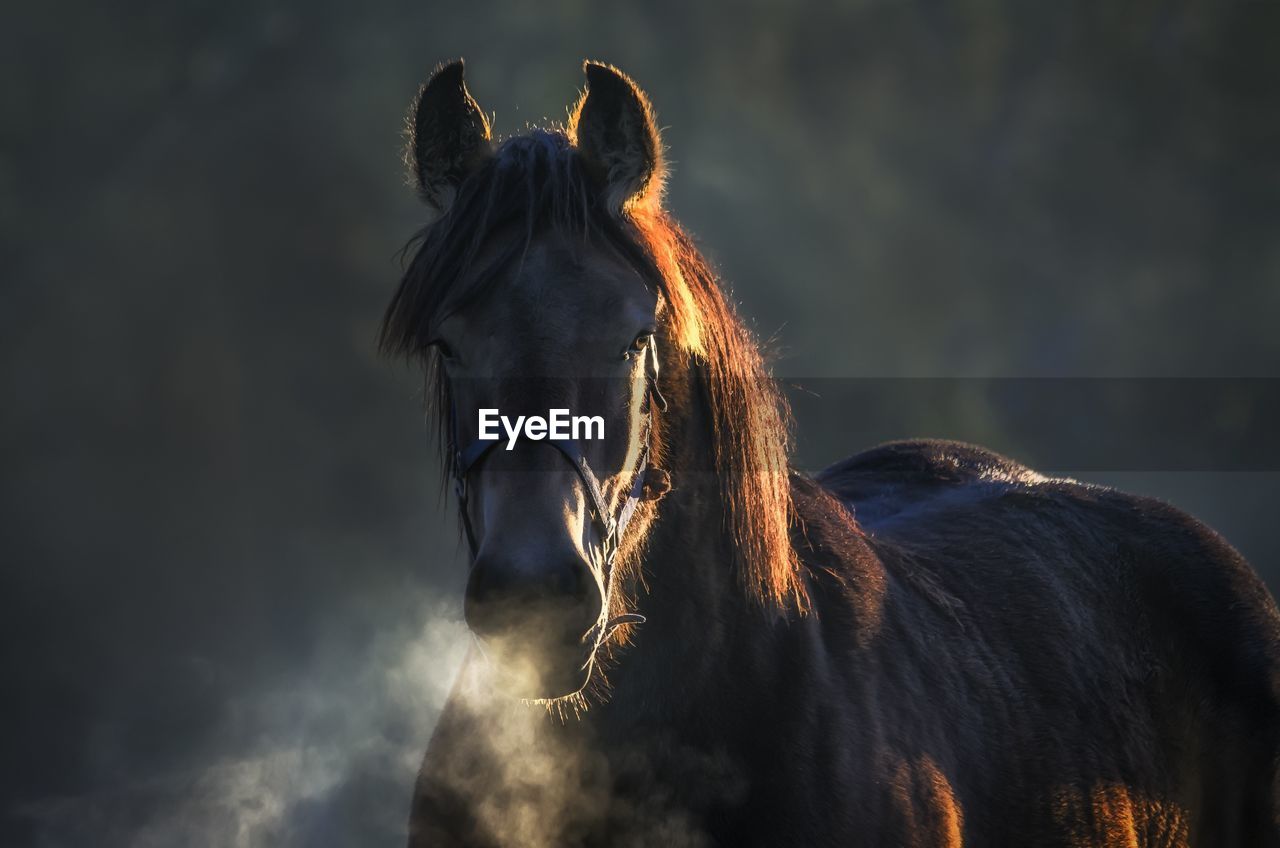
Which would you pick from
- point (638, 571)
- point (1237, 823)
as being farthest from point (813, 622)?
point (1237, 823)

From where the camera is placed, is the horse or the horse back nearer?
the horse

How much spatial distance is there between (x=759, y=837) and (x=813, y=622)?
0.63m

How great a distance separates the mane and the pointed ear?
6 centimetres

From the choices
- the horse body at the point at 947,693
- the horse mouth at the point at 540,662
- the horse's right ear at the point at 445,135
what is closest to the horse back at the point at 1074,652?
the horse body at the point at 947,693

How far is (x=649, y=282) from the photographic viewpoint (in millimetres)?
2879

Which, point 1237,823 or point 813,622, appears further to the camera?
point 1237,823

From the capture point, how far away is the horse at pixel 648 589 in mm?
2568

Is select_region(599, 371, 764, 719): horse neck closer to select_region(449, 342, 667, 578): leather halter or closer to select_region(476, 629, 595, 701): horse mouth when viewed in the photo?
select_region(449, 342, 667, 578): leather halter

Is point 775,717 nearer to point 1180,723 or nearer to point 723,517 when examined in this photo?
point 723,517

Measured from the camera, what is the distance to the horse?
2.57 metres

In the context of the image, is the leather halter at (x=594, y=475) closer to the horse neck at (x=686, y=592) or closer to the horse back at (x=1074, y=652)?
the horse neck at (x=686, y=592)

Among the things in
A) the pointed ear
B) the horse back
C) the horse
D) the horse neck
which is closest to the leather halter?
the horse

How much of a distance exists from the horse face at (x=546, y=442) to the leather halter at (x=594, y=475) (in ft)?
0.05

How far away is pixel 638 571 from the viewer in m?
2.94
